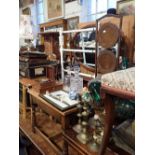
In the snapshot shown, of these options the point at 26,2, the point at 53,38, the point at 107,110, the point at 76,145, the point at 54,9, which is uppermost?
the point at 26,2

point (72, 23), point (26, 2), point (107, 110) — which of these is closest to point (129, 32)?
point (107, 110)

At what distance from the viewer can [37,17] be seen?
4676 mm

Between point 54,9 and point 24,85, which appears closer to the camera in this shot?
point 24,85

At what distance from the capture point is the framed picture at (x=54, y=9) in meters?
3.55

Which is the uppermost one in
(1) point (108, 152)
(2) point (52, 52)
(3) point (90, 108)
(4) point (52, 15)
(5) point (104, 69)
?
(4) point (52, 15)

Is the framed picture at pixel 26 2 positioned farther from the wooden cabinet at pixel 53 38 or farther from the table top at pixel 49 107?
the table top at pixel 49 107

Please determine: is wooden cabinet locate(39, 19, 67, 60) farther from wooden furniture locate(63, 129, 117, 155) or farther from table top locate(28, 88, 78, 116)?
wooden furniture locate(63, 129, 117, 155)

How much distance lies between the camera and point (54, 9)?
378cm

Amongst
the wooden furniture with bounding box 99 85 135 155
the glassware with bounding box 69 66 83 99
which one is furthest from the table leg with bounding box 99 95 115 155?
the glassware with bounding box 69 66 83 99

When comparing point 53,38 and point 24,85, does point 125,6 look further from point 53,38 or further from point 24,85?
point 24,85

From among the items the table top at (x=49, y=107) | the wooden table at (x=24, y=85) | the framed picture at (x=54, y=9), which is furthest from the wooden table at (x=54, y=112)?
the framed picture at (x=54, y=9)

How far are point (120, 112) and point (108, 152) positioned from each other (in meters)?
0.28
